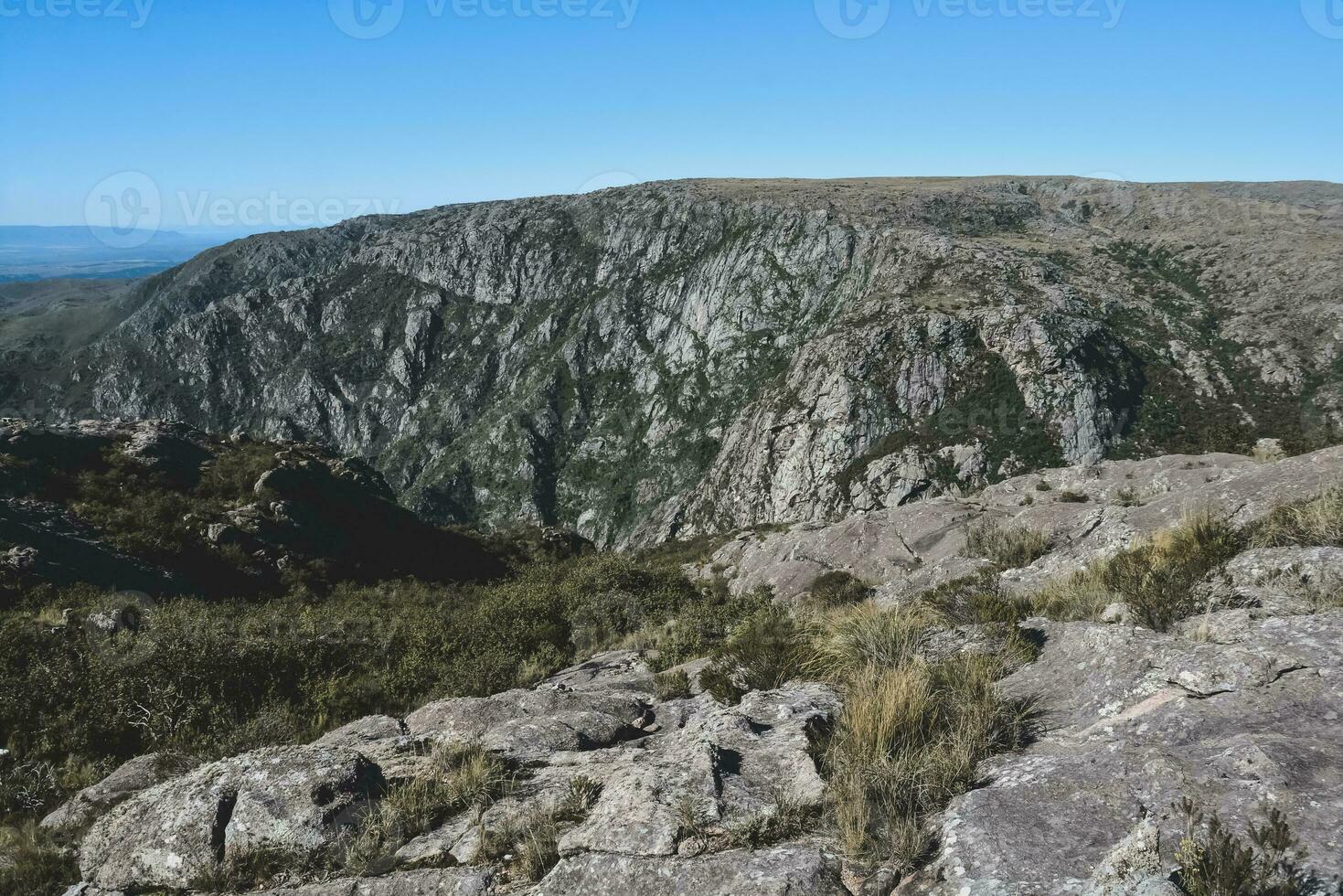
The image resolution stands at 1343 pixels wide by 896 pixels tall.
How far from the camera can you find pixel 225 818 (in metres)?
6.03

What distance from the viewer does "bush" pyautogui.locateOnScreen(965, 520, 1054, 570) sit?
15.3 metres

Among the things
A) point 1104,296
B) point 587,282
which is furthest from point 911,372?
point 587,282

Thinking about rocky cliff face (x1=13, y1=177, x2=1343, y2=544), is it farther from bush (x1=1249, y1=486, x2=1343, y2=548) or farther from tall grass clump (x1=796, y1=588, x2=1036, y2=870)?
tall grass clump (x1=796, y1=588, x2=1036, y2=870)

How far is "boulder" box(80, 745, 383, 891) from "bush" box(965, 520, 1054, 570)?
1354 cm

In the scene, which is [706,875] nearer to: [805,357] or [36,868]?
[36,868]

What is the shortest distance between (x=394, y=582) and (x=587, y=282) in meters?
171

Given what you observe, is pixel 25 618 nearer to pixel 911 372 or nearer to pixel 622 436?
pixel 911 372

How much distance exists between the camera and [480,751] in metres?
7.02

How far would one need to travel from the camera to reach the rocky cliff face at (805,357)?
105812 mm

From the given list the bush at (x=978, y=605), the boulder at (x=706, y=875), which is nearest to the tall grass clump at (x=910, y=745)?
the boulder at (x=706, y=875)

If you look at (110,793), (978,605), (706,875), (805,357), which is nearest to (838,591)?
(978,605)

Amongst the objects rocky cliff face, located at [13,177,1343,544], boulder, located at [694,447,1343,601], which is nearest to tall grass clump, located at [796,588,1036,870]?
boulder, located at [694,447,1343,601]

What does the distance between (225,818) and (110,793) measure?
10.3ft

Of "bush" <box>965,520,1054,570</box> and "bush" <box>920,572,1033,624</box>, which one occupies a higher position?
"bush" <box>920,572,1033,624</box>
